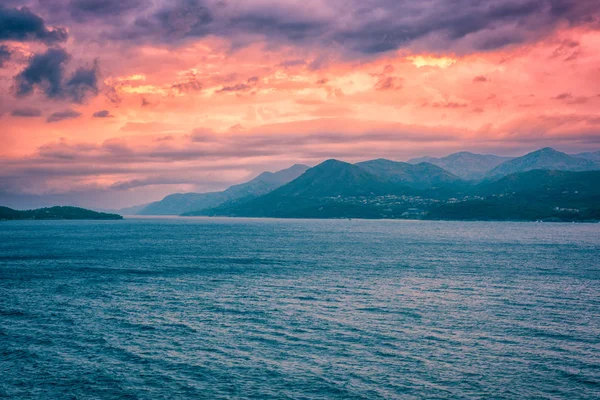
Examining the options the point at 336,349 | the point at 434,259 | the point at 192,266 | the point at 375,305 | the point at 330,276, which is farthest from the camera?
the point at 434,259

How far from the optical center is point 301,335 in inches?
2322

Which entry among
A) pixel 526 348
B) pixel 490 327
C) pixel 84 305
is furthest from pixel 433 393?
pixel 84 305

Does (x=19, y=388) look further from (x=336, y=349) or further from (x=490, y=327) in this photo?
(x=490, y=327)

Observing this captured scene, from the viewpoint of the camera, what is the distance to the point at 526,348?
175 feet

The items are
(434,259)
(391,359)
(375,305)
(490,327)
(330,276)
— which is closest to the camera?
(391,359)

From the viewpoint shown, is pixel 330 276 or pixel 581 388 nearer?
pixel 581 388

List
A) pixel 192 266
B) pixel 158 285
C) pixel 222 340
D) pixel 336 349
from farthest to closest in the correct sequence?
pixel 192 266 < pixel 158 285 < pixel 222 340 < pixel 336 349

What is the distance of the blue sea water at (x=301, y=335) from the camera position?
143 ft

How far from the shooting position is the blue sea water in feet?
143

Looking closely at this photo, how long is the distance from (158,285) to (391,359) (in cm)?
6300

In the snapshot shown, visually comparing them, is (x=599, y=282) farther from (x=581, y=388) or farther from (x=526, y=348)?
(x=581, y=388)

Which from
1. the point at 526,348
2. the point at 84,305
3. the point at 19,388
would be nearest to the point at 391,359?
the point at 526,348

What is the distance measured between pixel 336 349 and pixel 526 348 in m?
22.1

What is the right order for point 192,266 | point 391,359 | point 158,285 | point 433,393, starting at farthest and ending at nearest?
point 192,266 → point 158,285 → point 391,359 → point 433,393
